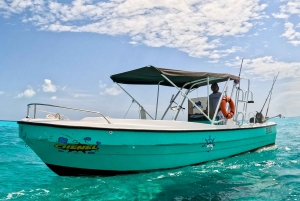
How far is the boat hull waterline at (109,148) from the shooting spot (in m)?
5.78

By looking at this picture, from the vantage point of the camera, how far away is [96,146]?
19.2ft

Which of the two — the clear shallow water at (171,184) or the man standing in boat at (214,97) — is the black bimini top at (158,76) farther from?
the clear shallow water at (171,184)

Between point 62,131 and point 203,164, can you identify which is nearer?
point 62,131

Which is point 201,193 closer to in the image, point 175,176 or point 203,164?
point 175,176

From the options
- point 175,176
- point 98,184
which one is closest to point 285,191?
point 175,176

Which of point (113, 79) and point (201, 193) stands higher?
point (113, 79)

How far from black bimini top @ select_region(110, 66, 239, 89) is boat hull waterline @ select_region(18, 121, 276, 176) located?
1.65 metres

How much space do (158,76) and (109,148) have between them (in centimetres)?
330

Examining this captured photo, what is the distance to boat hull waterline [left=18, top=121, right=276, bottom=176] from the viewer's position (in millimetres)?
5777

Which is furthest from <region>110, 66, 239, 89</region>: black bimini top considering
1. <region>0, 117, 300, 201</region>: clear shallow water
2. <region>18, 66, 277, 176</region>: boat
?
<region>0, 117, 300, 201</region>: clear shallow water

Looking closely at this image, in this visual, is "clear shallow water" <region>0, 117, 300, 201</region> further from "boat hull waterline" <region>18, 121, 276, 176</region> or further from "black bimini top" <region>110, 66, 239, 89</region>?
"black bimini top" <region>110, 66, 239, 89</region>

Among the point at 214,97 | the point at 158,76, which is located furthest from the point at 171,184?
the point at 214,97

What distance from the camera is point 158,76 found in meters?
8.41

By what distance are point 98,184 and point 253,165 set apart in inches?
193
